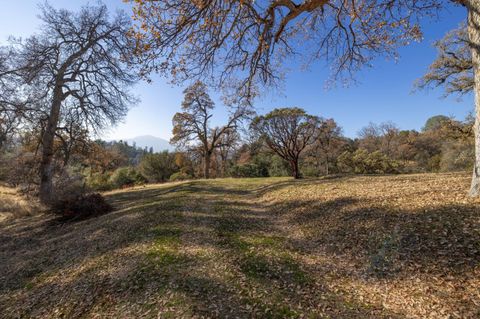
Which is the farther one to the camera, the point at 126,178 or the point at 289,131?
the point at 126,178

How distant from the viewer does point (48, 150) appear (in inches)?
465

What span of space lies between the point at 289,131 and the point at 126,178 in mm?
24403

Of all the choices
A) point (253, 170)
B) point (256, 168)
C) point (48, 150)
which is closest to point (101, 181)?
point (48, 150)

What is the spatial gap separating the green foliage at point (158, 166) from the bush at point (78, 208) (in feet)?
82.3

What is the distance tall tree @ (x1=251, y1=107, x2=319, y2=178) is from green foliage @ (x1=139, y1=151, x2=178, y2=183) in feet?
74.8

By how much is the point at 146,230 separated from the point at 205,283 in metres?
3.46

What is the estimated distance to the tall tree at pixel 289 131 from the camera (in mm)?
15883

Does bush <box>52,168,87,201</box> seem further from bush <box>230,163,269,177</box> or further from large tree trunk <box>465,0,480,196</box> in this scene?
bush <box>230,163,269,177</box>

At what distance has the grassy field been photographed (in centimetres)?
328

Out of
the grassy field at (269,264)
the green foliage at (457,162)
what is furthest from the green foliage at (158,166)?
the green foliage at (457,162)

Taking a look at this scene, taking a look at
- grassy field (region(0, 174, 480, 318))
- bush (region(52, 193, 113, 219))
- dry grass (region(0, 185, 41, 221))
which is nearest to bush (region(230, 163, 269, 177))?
bush (region(52, 193, 113, 219))

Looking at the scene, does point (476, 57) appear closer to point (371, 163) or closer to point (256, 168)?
point (371, 163)

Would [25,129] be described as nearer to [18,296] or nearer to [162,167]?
[18,296]

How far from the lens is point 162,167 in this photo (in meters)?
35.2
